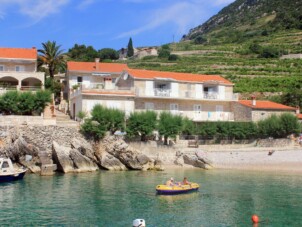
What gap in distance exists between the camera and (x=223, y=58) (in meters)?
115

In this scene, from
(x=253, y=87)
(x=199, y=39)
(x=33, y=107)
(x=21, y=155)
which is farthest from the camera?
(x=199, y=39)

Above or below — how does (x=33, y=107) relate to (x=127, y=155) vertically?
above

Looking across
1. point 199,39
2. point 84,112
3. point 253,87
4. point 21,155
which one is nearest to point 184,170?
point 84,112

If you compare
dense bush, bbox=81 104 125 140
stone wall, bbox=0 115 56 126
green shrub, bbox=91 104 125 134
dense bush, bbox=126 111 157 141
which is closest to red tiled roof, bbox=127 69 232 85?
dense bush, bbox=126 111 157 141

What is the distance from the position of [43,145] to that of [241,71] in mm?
60118

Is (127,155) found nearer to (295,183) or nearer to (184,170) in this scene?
(184,170)

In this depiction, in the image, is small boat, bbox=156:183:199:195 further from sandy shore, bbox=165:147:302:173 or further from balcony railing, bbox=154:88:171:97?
balcony railing, bbox=154:88:171:97

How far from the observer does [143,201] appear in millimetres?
30328

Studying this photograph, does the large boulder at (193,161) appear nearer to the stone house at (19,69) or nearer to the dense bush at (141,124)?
the dense bush at (141,124)

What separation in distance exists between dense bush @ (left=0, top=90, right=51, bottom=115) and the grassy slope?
40536mm

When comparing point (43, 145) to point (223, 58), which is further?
point (223, 58)

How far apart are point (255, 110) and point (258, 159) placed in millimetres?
11501

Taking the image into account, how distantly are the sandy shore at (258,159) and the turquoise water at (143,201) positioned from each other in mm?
6129

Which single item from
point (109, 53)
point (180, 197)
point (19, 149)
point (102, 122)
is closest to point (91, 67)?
point (102, 122)
